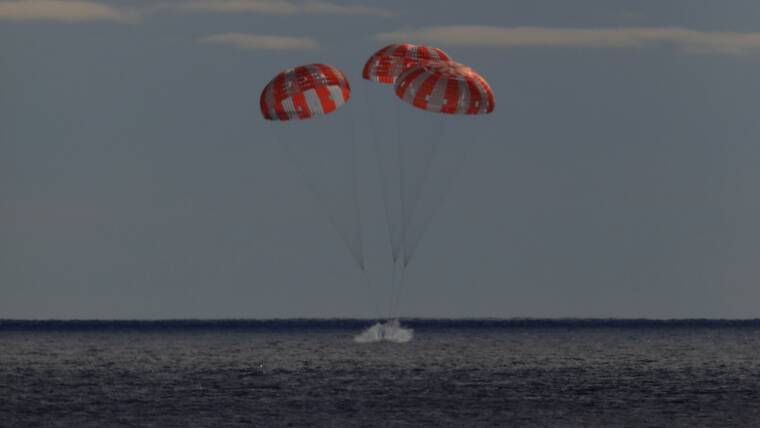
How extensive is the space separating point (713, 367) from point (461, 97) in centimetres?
3400

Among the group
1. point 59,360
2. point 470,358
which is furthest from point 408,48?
point 59,360

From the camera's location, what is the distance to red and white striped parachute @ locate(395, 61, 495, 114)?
48406 millimetres

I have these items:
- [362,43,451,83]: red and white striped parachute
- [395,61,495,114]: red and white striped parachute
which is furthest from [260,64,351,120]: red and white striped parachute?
[395,61,495,114]: red and white striped parachute

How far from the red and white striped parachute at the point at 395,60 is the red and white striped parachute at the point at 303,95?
212 centimetres

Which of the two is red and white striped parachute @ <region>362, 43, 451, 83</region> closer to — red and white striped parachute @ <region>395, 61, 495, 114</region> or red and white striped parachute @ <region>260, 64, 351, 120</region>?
red and white striped parachute @ <region>260, 64, 351, 120</region>

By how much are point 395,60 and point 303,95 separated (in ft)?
14.2

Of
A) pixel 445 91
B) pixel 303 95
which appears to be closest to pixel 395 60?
pixel 303 95

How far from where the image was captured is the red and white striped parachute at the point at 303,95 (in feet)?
168

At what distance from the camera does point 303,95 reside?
51094 millimetres

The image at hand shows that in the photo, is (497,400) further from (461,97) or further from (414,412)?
(461,97)

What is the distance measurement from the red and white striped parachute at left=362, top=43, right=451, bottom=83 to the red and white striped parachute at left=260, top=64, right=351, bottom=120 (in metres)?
2.12

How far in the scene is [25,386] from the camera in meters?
62.2

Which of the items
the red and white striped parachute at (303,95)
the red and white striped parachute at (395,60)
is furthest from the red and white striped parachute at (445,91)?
the red and white striped parachute at (395,60)

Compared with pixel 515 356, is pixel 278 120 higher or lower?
higher
